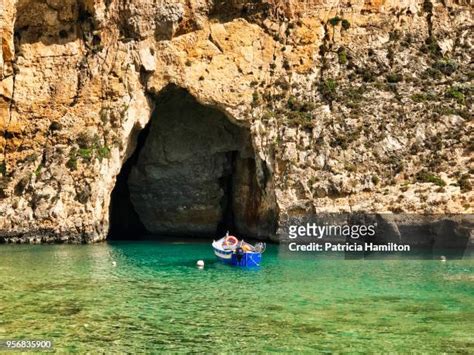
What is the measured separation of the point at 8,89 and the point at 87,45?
6.07m

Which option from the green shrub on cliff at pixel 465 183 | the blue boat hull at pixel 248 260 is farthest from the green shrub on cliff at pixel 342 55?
the blue boat hull at pixel 248 260

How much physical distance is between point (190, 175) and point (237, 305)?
1168 inches

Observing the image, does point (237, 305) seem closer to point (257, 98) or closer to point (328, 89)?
point (257, 98)

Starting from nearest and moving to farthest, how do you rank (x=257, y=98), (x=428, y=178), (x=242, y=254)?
A: (x=242, y=254) → (x=428, y=178) → (x=257, y=98)

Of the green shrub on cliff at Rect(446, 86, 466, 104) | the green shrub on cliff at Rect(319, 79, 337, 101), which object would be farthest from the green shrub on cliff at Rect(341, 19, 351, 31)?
the green shrub on cliff at Rect(446, 86, 466, 104)

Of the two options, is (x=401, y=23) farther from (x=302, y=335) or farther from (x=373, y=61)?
(x=302, y=335)

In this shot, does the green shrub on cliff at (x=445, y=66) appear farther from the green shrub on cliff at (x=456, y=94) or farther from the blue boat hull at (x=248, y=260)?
the blue boat hull at (x=248, y=260)

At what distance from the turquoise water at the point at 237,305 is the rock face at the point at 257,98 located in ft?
29.4

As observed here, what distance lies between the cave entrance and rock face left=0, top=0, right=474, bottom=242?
40cm

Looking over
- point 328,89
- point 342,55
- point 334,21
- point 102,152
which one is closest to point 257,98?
point 328,89

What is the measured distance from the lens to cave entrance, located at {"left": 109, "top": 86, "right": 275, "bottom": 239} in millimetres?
47875

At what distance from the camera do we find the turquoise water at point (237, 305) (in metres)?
15.5

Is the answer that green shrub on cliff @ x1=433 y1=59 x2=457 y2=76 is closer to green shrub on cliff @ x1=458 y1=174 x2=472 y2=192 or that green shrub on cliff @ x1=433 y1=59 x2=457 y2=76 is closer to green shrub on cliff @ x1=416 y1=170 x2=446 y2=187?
green shrub on cliff @ x1=416 y1=170 x2=446 y2=187

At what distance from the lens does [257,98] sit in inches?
1720
